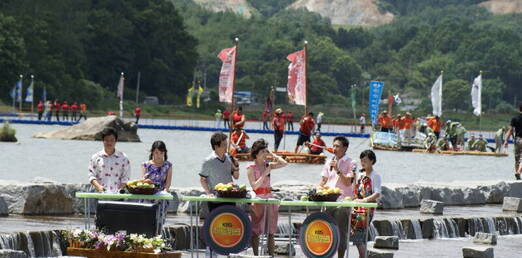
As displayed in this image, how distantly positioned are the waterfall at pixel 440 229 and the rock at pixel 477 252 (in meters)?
3.40

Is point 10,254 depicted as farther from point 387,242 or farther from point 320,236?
point 387,242

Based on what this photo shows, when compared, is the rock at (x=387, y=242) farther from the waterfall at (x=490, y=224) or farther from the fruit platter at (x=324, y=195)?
the fruit platter at (x=324, y=195)

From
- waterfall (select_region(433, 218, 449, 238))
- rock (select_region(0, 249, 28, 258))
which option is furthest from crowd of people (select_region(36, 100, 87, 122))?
rock (select_region(0, 249, 28, 258))

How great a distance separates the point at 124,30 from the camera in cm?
14262

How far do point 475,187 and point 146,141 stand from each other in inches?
1353

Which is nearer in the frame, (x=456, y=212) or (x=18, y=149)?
(x=456, y=212)

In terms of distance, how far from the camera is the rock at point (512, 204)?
24.9 metres

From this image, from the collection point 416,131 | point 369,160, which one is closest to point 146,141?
point 416,131

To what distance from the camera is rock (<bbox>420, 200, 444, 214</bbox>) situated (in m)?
23.2

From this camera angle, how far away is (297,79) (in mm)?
45344

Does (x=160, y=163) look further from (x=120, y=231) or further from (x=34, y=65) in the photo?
(x=34, y=65)

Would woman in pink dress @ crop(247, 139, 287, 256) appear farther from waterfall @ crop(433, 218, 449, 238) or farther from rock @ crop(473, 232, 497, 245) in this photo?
waterfall @ crop(433, 218, 449, 238)

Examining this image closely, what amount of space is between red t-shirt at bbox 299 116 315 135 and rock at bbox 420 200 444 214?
20.0 meters

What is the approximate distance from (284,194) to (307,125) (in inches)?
857
